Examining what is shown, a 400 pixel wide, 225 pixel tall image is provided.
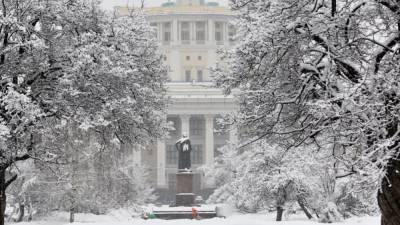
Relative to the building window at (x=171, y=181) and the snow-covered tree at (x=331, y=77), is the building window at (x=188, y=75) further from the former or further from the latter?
the snow-covered tree at (x=331, y=77)

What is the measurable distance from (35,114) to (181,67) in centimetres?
10331

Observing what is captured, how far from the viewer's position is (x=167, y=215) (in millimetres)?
35781

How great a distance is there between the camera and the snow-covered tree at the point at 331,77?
923 centimetres

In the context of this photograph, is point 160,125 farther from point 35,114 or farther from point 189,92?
point 189,92

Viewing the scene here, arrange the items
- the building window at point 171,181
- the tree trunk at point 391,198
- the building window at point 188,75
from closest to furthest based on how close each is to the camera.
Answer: the tree trunk at point 391,198 → the building window at point 171,181 → the building window at point 188,75

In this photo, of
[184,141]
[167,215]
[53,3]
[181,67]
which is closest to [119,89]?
[53,3]

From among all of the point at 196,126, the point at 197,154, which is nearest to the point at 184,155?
the point at 197,154

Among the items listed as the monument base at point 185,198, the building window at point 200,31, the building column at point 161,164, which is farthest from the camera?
the building window at point 200,31

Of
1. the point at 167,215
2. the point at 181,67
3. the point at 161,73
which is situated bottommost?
the point at 167,215

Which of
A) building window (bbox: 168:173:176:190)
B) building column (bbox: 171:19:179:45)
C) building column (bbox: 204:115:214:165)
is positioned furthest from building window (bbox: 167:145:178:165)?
building column (bbox: 171:19:179:45)

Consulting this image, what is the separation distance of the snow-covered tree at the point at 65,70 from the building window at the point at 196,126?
277 ft

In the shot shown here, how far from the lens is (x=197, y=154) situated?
319ft

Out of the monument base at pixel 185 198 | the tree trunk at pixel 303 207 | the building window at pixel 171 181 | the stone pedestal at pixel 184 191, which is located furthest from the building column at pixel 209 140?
the tree trunk at pixel 303 207

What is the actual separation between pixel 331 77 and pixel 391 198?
197 cm
